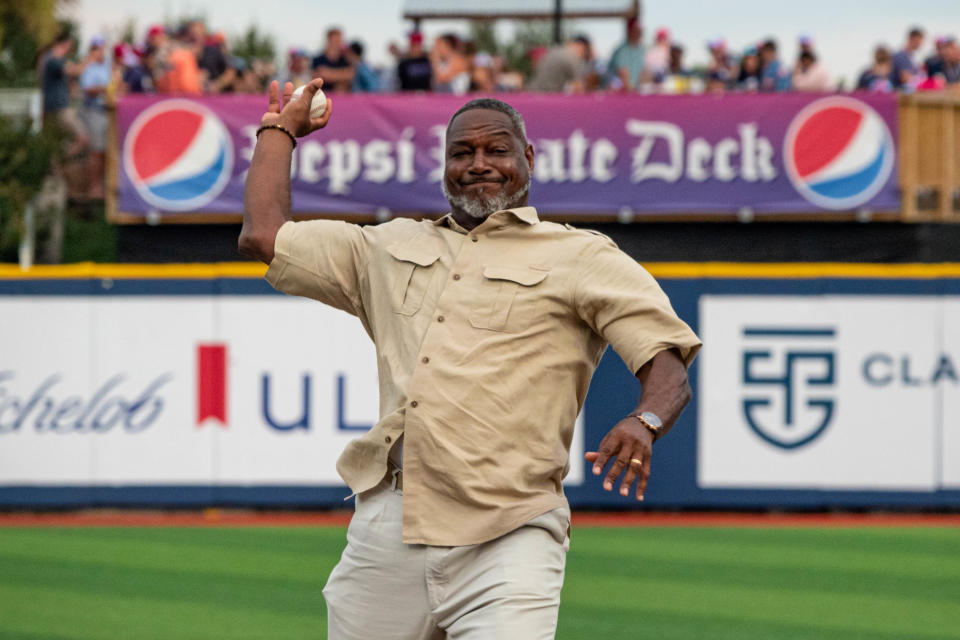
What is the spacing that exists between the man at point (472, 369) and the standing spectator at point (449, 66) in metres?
11.2

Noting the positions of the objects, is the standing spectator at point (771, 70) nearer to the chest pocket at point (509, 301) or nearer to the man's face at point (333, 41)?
the man's face at point (333, 41)

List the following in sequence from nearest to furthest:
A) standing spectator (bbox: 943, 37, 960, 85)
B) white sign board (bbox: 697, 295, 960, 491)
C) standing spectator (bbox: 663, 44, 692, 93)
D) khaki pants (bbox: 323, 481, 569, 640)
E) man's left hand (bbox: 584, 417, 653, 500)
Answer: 1. man's left hand (bbox: 584, 417, 653, 500)
2. khaki pants (bbox: 323, 481, 569, 640)
3. white sign board (bbox: 697, 295, 960, 491)
4. standing spectator (bbox: 943, 37, 960, 85)
5. standing spectator (bbox: 663, 44, 692, 93)

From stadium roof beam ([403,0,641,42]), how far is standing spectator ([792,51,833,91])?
2133 mm

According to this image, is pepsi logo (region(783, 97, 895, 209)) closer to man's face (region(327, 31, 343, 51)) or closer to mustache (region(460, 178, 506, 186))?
man's face (region(327, 31, 343, 51))

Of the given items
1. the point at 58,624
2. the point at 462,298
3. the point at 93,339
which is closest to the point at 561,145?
the point at 93,339

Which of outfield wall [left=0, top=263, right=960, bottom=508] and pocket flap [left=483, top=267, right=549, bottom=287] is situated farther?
outfield wall [left=0, top=263, right=960, bottom=508]

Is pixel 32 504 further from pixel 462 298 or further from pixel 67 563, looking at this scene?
pixel 462 298

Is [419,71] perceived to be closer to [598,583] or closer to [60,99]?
[60,99]

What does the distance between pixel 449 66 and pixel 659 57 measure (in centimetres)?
339

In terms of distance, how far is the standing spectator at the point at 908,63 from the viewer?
50.6 ft

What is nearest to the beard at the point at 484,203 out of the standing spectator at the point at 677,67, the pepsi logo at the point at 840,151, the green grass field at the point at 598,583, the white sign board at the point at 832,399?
the green grass field at the point at 598,583

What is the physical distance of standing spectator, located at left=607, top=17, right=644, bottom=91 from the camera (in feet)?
48.7

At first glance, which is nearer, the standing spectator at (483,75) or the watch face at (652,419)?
the watch face at (652,419)

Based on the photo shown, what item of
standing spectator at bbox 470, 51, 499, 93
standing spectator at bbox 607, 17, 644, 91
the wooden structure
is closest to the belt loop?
standing spectator at bbox 470, 51, 499, 93
